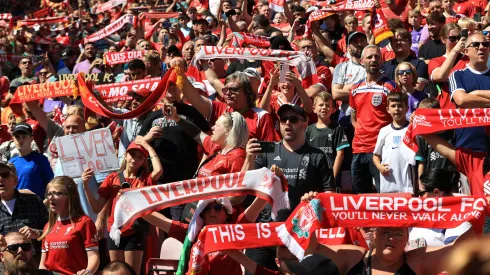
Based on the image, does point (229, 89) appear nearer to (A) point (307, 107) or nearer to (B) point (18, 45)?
(A) point (307, 107)

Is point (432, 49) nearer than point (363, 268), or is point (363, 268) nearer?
point (363, 268)

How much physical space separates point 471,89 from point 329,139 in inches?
73.1

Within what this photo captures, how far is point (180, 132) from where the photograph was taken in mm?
8727

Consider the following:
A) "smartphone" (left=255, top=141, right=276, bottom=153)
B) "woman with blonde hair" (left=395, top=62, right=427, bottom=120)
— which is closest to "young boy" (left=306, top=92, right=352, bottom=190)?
"woman with blonde hair" (left=395, top=62, right=427, bottom=120)

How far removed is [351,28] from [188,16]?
5.51 meters

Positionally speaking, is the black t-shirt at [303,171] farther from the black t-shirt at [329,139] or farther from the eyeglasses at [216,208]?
the black t-shirt at [329,139]

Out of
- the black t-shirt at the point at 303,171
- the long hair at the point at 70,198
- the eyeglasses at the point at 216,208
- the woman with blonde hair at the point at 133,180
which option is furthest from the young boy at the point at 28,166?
the eyeglasses at the point at 216,208

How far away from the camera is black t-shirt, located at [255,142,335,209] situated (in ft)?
24.2

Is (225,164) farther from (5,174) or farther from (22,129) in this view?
(22,129)

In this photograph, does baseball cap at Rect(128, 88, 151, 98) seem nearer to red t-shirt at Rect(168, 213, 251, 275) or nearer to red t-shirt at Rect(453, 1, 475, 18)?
red t-shirt at Rect(168, 213, 251, 275)

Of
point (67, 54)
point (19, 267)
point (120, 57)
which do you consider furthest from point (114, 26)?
point (19, 267)

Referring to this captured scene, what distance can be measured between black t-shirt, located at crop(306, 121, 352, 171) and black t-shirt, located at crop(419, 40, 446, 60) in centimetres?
238

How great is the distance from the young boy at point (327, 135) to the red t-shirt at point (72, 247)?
8.93 feet

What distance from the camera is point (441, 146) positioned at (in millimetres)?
7297
